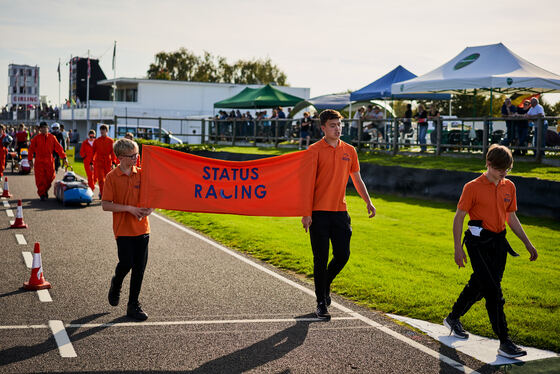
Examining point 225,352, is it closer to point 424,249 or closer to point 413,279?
point 413,279

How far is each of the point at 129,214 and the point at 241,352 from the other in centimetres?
188

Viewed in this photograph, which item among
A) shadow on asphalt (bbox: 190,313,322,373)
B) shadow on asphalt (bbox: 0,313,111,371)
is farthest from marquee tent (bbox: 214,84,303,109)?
shadow on asphalt (bbox: 0,313,111,371)

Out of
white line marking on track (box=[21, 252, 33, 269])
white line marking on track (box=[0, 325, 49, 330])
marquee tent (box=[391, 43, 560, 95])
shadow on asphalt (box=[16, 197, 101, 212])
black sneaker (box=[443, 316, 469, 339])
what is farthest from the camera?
marquee tent (box=[391, 43, 560, 95])

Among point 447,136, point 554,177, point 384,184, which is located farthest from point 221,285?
point 447,136

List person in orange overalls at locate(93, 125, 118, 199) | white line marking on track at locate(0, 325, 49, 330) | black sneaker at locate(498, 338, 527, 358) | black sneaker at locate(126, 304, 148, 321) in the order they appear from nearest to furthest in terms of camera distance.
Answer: black sneaker at locate(498, 338, 527, 358) < white line marking on track at locate(0, 325, 49, 330) < black sneaker at locate(126, 304, 148, 321) < person in orange overalls at locate(93, 125, 118, 199)

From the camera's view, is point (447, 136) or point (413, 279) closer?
point (413, 279)

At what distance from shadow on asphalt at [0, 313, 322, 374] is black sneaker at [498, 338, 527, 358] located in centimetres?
174

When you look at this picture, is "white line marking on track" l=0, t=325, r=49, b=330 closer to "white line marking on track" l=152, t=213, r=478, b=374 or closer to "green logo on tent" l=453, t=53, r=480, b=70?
"white line marking on track" l=152, t=213, r=478, b=374

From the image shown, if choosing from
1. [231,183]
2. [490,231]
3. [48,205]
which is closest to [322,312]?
[231,183]

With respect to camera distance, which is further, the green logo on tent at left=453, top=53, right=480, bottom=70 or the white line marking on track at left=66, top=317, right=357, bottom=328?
the green logo on tent at left=453, top=53, right=480, bottom=70

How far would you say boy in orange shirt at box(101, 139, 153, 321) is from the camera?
6508 millimetres

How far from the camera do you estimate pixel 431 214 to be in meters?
15.2

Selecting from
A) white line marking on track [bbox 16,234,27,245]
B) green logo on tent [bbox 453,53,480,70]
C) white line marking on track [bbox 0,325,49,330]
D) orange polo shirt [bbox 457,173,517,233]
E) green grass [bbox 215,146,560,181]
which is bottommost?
white line marking on track [bbox 16,234,27,245]

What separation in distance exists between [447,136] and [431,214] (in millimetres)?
6657
